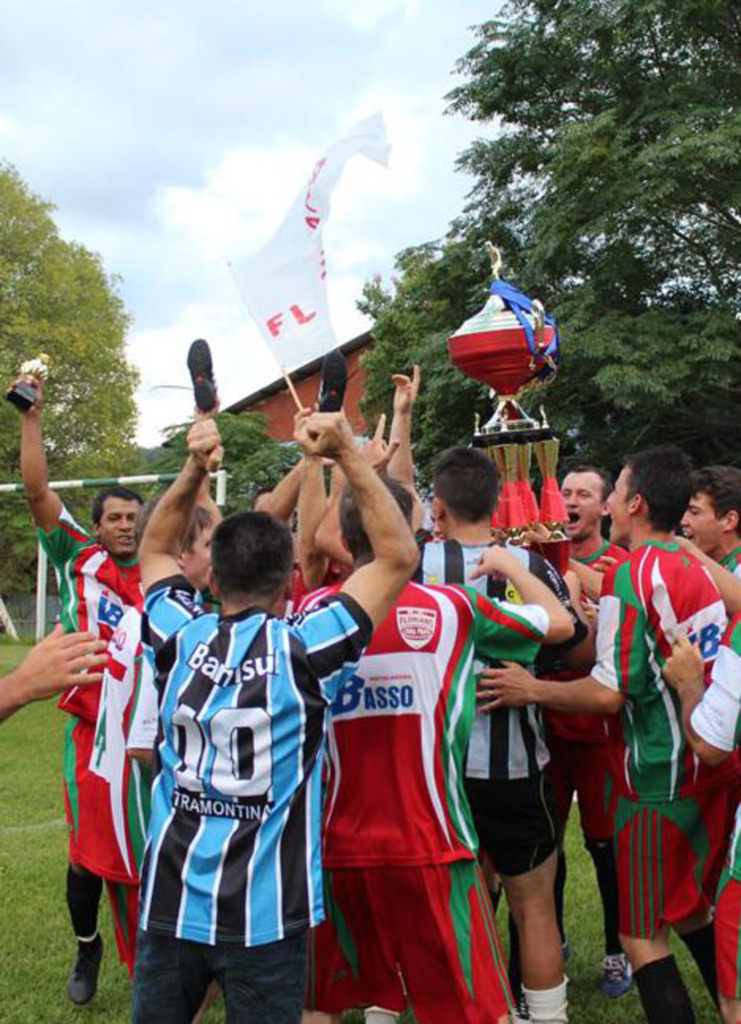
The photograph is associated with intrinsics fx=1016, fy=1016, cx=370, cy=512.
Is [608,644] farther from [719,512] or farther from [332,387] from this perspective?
[332,387]

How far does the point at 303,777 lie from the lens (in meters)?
2.72

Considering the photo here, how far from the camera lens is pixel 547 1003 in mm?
3619

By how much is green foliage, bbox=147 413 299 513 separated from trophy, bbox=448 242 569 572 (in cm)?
2216

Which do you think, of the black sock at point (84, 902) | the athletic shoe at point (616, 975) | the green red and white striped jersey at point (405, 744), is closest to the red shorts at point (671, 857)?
the green red and white striped jersey at point (405, 744)

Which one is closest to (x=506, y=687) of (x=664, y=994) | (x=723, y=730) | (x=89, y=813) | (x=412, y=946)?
(x=723, y=730)

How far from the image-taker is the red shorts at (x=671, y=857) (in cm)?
350

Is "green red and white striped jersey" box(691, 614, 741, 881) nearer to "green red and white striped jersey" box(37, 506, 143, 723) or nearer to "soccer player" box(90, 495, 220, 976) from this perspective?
"soccer player" box(90, 495, 220, 976)

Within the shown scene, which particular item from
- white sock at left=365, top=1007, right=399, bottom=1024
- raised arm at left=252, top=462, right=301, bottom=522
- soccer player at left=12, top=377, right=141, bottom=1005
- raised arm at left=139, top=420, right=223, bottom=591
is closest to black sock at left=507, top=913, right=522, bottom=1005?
white sock at left=365, top=1007, right=399, bottom=1024

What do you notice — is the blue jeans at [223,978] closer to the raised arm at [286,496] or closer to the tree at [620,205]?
the raised arm at [286,496]

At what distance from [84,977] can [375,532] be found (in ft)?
9.94

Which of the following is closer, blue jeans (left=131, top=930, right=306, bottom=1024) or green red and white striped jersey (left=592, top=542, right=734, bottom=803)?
blue jeans (left=131, top=930, right=306, bottom=1024)

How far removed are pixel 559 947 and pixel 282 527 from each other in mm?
1952

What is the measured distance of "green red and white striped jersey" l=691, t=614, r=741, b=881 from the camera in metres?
3.03

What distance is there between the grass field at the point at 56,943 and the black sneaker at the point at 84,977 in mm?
52
